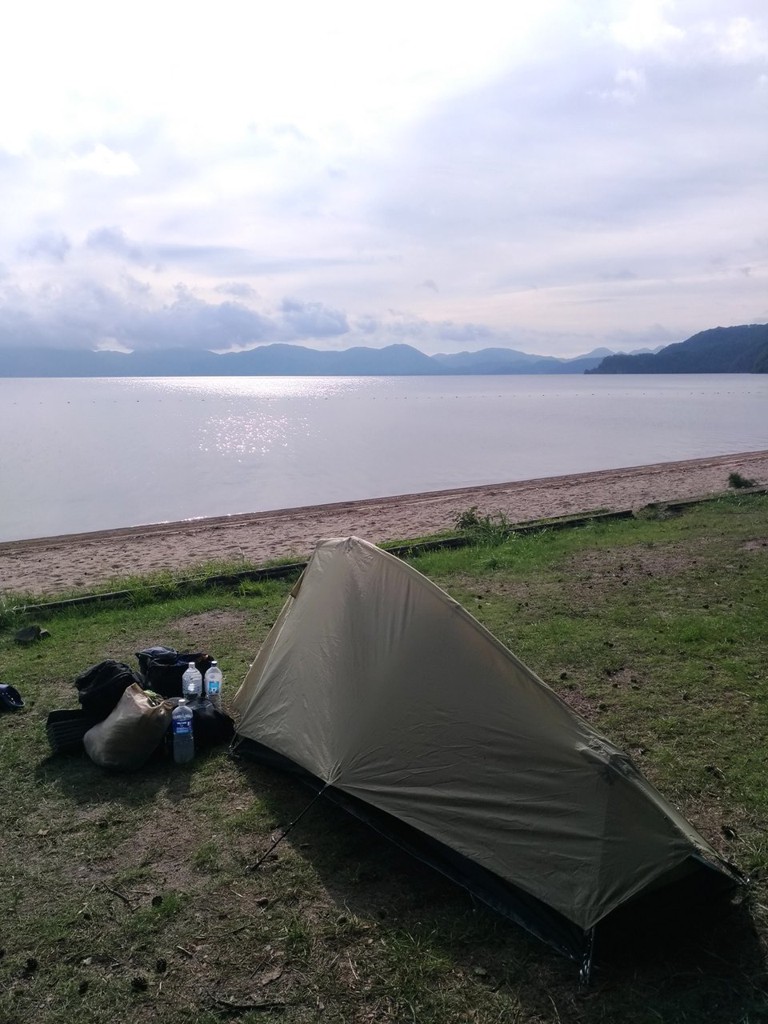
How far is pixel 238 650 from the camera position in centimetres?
932

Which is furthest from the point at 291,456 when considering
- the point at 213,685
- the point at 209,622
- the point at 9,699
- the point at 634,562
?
the point at 213,685

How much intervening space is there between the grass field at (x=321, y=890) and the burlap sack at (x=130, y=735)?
0.43 feet

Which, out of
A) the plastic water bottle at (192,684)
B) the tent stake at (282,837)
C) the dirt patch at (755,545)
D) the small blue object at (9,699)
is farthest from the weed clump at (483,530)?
the tent stake at (282,837)

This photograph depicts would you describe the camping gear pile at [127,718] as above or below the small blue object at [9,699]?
above

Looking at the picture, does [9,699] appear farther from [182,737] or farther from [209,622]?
[209,622]

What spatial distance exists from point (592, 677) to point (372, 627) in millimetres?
3051

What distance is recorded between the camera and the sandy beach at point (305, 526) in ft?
54.6

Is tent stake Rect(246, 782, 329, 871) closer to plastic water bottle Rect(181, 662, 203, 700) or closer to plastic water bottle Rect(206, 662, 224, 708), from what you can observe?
plastic water bottle Rect(206, 662, 224, 708)

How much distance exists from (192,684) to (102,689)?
0.78m

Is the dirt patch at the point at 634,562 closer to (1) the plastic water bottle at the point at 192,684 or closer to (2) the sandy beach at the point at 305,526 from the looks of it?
(2) the sandy beach at the point at 305,526

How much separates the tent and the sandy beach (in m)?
9.67

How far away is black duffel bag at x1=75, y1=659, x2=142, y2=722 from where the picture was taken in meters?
6.74

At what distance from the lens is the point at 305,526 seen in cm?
2117

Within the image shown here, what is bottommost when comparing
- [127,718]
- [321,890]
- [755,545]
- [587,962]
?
[321,890]
